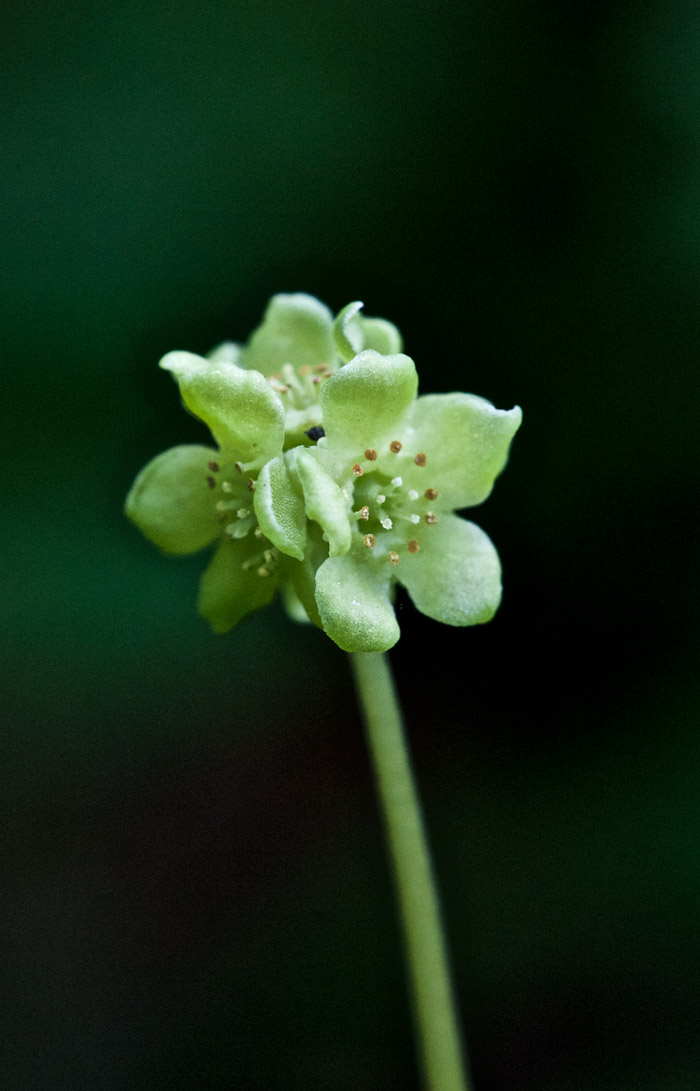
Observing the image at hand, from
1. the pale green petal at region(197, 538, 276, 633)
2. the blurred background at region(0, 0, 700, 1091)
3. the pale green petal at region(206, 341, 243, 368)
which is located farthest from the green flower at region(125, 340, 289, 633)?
the blurred background at region(0, 0, 700, 1091)

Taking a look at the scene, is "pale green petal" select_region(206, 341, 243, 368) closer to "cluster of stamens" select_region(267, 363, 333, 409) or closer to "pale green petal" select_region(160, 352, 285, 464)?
"cluster of stamens" select_region(267, 363, 333, 409)

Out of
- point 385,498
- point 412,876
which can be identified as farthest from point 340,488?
point 412,876

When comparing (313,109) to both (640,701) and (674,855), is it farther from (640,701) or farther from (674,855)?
(674,855)

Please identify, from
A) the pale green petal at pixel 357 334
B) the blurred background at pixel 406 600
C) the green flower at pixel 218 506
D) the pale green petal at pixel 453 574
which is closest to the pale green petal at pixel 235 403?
the green flower at pixel 218 506

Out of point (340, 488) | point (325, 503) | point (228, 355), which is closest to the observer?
point (325, 503)

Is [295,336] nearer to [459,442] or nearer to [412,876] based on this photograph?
[459,442]

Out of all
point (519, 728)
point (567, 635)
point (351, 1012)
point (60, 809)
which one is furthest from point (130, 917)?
point (567, 635)

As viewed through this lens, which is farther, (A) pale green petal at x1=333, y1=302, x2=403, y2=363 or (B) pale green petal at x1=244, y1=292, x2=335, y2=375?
(B) pale green petal at x1=244, y1=292, x2=335, y2=375

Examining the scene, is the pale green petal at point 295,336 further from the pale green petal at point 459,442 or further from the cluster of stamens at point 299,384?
the pale green petal at point 459,442
